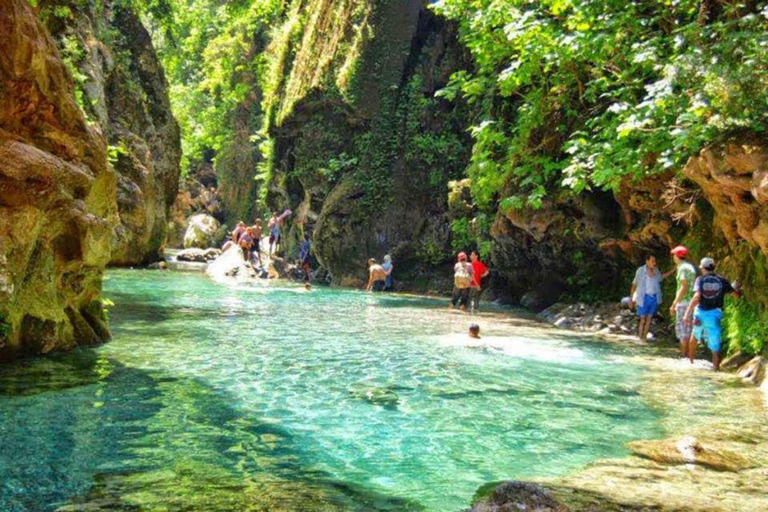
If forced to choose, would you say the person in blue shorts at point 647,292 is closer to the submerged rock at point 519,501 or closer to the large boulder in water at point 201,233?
the submerged rock at point 519,501

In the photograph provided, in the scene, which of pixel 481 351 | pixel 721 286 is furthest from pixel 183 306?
pixel 721 286

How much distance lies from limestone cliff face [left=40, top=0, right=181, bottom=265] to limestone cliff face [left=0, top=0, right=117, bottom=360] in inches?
333

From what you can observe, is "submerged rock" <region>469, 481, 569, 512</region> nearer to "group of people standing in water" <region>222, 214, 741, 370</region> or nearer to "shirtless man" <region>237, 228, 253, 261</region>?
"group of people standing in water" <region>222, 214, 741, 370</region>

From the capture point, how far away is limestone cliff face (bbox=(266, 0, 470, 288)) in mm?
26406

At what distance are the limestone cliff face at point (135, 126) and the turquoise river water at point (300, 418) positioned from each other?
10.7m

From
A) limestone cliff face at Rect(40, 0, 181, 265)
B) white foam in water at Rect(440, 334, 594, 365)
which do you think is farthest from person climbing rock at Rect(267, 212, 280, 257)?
white foam in water at Rect(440, 334, 594, 365)

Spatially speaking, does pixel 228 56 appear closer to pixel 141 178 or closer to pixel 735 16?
pixel 141 178

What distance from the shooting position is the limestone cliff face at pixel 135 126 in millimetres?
21047

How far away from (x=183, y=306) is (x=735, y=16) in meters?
12.5

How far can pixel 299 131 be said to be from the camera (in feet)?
101

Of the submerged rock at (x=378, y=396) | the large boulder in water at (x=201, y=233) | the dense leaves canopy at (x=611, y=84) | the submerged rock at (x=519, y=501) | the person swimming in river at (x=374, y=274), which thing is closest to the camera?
the submerged rock at (x=519, y=501)

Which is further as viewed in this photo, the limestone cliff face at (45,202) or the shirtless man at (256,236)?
the shirtless man at (256,236)

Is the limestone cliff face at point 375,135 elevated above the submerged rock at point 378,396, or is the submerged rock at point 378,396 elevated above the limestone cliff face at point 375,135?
the limestone cliff face at point 375,135

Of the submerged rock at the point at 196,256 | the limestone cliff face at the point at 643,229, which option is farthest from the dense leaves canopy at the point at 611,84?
the submerged rock at the point at 196,256
